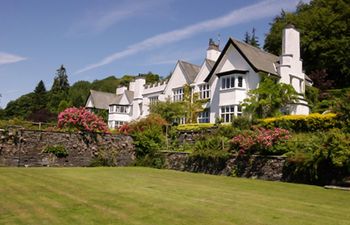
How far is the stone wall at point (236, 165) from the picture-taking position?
678 inches

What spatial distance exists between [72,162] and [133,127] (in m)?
6.15

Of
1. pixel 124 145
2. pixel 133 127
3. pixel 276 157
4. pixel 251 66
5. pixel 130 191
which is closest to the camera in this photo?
pixel 130 191

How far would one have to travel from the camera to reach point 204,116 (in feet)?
119

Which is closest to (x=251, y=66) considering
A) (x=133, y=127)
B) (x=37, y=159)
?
(x=133, y=127)

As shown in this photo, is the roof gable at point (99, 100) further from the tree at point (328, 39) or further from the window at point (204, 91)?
the tree at point (328, 39)

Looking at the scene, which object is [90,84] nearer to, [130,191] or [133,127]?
[133,127]

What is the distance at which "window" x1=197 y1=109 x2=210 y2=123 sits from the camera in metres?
35.9

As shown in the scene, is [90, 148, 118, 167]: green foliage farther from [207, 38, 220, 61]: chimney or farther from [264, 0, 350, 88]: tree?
[264, 0, 350, 88]: tree

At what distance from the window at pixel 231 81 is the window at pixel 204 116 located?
423 centimetres

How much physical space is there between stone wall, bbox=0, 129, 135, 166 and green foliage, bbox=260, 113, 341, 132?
10682 mm

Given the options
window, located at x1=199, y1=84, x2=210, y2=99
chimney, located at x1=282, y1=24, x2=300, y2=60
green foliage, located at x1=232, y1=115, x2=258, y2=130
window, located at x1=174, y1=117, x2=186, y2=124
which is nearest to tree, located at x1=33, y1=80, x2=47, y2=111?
window, located at x1=174, y1=117, x2=186, y2=124

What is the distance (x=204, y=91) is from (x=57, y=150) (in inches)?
709

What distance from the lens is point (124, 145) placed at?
26344 mm

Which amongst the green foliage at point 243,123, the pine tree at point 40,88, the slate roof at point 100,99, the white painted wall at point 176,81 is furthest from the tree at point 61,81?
the green foliage at point 243,123
